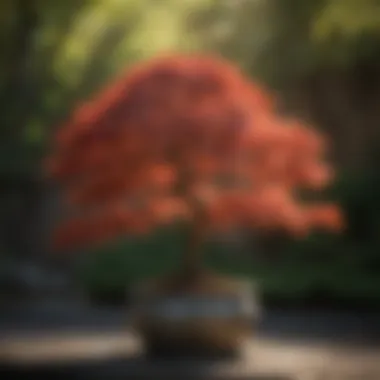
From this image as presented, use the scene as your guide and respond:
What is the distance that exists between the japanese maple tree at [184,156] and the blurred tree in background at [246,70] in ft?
2.03

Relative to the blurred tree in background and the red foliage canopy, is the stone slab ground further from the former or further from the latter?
the blurred tree in background

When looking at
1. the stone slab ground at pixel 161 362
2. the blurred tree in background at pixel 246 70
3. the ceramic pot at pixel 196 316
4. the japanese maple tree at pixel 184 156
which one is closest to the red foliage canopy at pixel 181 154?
the japanese maple tree at pixel 184 156

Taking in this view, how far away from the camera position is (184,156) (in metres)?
2.29

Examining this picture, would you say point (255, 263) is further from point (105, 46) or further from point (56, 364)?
point (56, 364)

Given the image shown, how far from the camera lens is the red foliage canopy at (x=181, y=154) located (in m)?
2.28

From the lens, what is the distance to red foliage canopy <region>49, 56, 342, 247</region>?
89.9 inches

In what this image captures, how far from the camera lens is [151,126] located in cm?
228

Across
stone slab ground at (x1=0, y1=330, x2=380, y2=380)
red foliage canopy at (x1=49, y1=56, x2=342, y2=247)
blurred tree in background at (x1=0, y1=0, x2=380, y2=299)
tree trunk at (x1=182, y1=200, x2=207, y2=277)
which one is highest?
blurred tree in background at (x1=0, y1=0, x2=380, y2=299)

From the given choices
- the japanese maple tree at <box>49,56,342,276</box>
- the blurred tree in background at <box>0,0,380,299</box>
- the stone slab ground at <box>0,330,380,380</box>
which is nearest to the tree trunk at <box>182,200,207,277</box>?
the japanese maple tree at <box>49,56,342,276</box>

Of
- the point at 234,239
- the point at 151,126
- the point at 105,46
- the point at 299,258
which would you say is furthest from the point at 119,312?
the point at 151,126

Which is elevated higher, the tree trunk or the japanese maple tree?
the japanese maple tree

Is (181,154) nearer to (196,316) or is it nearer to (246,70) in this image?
(196,316)

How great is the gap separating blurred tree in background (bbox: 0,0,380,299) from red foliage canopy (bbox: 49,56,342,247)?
624 mm

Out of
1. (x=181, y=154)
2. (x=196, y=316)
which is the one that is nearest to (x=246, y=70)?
(x=181, y=154)
